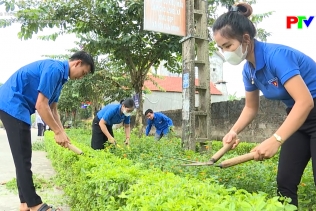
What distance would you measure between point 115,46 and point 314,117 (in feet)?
25.2

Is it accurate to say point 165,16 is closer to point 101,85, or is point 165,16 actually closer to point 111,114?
point 111,114

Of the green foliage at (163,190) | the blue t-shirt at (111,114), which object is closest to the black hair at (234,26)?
the green foliage at (163,190)

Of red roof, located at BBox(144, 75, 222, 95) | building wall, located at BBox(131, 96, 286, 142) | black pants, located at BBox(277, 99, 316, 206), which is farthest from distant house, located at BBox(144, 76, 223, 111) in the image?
black pants, located at BBox(277, 99, 316, 206)

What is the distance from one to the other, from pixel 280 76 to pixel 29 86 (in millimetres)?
2243

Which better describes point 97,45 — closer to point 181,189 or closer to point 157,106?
point 181,189

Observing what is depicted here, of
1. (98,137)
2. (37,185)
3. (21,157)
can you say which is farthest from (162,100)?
(21,157)

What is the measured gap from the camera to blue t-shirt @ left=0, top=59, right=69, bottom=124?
293cm

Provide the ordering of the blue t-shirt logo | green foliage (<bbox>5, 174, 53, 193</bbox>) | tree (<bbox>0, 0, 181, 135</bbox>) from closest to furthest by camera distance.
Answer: the blue t-shirt logo → green foliage (<bbox>5, 174, 53, 193</bbox>) → tree (<bbox>0, 0, 181, 135</bbox>)

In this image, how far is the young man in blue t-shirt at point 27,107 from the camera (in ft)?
9.55

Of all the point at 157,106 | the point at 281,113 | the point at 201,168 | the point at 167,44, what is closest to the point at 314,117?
the point at 201,168

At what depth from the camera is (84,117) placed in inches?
1297

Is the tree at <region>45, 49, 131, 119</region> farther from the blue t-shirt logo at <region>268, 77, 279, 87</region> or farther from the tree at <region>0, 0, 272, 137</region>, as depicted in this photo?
the blue t-shirt logo at <region>268, 77, 279, 87</region>

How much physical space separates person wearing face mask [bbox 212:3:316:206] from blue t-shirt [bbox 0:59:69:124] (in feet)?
5.19

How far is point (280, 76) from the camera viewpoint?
6.47ft
